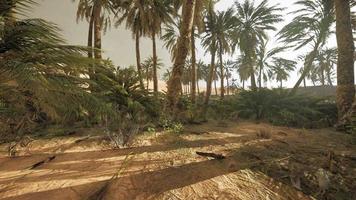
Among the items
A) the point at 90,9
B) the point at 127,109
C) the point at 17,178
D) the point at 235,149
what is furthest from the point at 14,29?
the point at 90,9

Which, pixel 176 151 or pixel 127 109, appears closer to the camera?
pixel 176 151

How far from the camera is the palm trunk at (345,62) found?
28.6 ft

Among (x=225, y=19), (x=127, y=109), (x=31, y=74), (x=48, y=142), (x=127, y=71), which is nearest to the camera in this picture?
(x=31, y=74)

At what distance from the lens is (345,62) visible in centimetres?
882

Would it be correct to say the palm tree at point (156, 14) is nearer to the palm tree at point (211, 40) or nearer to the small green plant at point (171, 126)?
the palm tree at point (211, 40)

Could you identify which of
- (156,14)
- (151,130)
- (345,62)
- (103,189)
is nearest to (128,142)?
(151,130)

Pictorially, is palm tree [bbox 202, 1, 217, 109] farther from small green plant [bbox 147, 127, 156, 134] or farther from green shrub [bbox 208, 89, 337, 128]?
small green plant [bbox 147, 127, 156, 134]

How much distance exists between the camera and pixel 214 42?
69.2ft

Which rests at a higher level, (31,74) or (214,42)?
(214,42)

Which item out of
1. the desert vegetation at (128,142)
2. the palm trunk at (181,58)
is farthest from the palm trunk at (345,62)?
the palm trunk at (181,58)

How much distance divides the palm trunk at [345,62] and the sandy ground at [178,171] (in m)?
3.45

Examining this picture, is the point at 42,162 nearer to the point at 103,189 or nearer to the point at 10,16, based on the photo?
the point at 103,189

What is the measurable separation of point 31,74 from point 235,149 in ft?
12.8

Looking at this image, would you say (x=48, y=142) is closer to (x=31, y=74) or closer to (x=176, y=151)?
(x=176, y=151)
